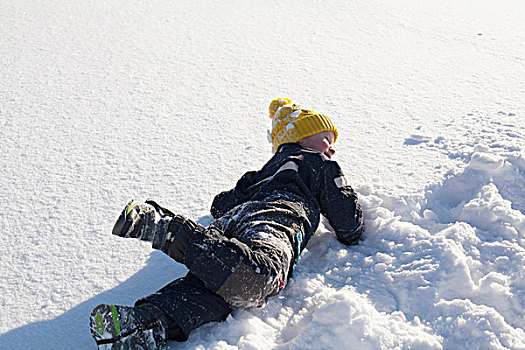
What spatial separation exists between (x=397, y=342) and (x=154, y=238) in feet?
2.37

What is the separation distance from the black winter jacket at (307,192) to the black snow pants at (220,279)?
213 millimetres

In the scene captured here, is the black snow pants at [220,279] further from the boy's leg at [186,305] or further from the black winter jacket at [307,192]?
the black winter jacket at [307,192]

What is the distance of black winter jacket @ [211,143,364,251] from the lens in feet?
5.85

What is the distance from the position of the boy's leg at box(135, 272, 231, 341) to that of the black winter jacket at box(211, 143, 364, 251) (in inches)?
14.6

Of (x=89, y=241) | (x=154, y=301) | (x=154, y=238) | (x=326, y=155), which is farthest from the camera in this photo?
(x=326, y=155)

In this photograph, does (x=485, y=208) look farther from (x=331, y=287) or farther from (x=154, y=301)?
(x=154, y=301)

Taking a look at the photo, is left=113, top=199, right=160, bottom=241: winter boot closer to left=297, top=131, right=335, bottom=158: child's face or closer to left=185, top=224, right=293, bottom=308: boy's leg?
left=185, top=224, right=293, bottom=308: boy's leg

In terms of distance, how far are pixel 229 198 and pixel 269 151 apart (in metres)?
0.56

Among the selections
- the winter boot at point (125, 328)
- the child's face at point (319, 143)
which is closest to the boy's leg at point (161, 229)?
the winter boot at point (125, 328)

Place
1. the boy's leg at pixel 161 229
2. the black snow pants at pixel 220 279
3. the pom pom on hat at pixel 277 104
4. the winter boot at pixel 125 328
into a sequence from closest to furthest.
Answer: the winter boot at pixel 125 328 < the black snow pants at pixel 220 279 < the boy's leg at pixel 161 229 < the pom pom on hat at pixel 277 104

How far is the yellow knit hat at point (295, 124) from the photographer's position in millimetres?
2133

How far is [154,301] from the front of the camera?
1.41 metres

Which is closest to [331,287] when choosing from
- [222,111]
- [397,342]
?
[397,342]

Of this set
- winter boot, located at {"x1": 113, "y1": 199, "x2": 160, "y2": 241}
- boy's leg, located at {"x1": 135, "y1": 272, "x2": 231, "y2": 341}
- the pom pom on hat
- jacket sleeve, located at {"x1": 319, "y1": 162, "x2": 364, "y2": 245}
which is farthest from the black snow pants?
the pom pom on hat
